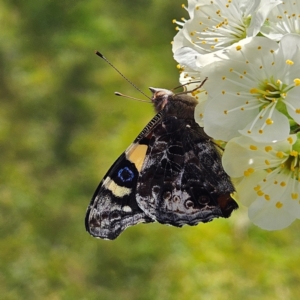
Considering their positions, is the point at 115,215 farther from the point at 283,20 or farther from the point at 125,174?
the point at 283,20

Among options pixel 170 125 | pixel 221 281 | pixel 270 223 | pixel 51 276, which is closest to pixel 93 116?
pixel 51 276

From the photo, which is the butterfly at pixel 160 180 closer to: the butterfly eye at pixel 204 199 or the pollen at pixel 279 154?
the butterfly eye at pixel 204 199

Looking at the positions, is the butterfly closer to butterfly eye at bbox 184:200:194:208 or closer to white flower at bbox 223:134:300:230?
butterfly eye at bbox 184:200:194:208

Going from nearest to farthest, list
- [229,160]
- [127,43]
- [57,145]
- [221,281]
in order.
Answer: [229,160]
[221,281]
[57,145]
[127,43]

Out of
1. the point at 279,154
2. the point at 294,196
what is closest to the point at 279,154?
the point at 279,154

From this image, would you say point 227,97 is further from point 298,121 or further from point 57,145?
point 57,145

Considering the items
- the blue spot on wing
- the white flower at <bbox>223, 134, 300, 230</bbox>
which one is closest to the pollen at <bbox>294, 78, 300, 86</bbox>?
the white flower at <bbox>223, 134, 300, 230</bbox>
